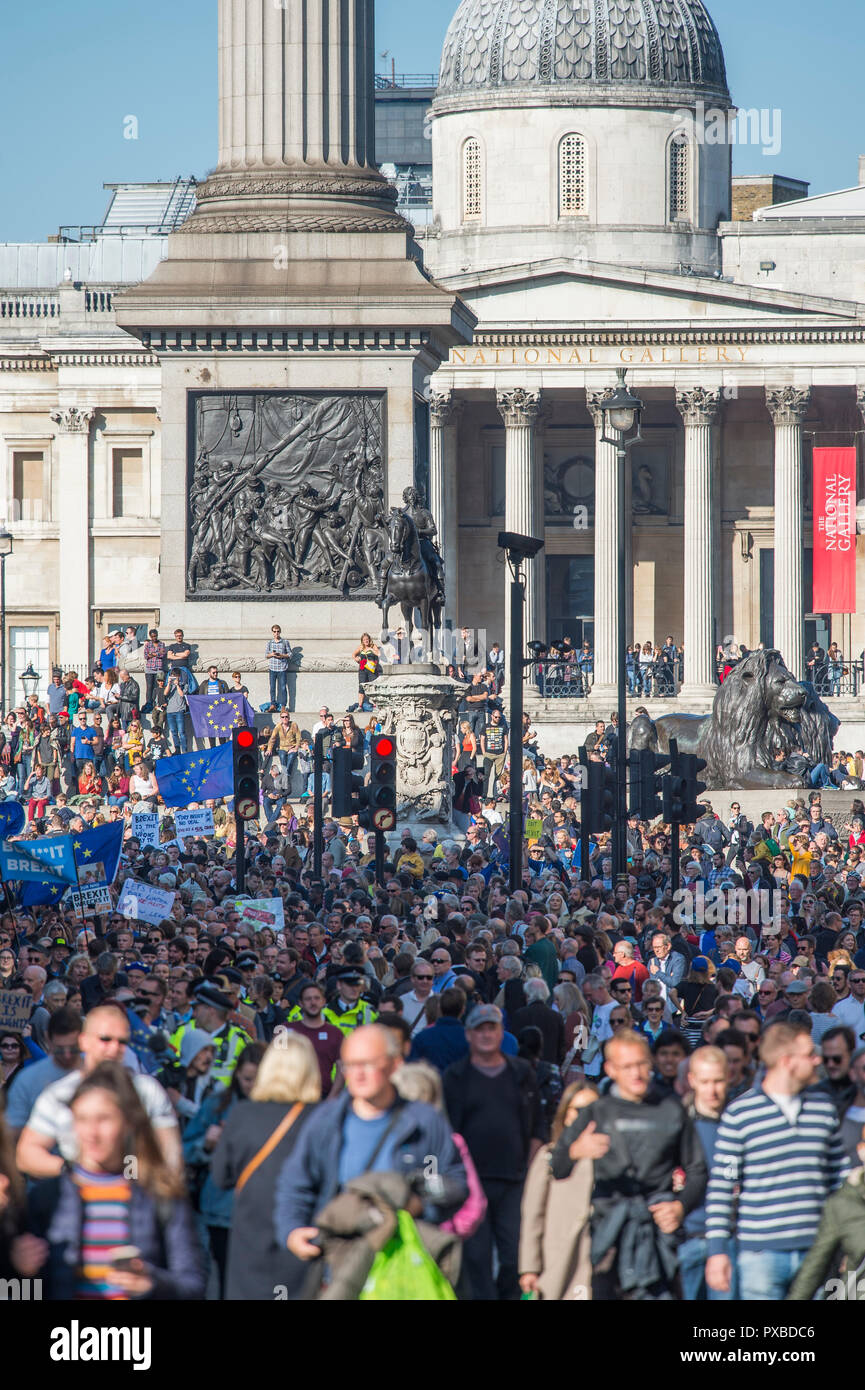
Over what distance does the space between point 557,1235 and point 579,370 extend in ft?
229

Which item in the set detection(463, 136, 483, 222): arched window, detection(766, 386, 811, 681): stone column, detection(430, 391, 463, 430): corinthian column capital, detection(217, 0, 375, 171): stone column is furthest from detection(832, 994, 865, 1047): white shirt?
detection(463, 136, 483, 222): arched window

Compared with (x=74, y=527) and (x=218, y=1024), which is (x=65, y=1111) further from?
(x=74, y=527)

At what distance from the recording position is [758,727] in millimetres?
40094

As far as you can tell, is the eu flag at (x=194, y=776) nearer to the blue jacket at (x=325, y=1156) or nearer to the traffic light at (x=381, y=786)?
the traffic light at (x=381, y=786)

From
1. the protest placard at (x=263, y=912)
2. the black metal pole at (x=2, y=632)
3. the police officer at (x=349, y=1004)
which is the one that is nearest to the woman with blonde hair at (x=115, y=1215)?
the police officer at (x=349, y=1004)

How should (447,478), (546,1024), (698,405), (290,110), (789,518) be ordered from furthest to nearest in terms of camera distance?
(447,478) < (698,405) < (789,518) < (290,110) < (546,1024)

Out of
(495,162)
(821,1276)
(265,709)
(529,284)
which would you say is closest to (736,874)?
(265,709)

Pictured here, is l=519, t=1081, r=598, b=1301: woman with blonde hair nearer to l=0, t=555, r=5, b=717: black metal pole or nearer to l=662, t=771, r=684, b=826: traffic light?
l=662, t=771, r=684, b=826: traffic light

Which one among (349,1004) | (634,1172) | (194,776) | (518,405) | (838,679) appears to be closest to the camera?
(634,1172)

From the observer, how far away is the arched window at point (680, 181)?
289 feet

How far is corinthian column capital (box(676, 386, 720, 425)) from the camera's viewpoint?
79375 mm

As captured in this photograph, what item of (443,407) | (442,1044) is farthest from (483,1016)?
(443,407)
